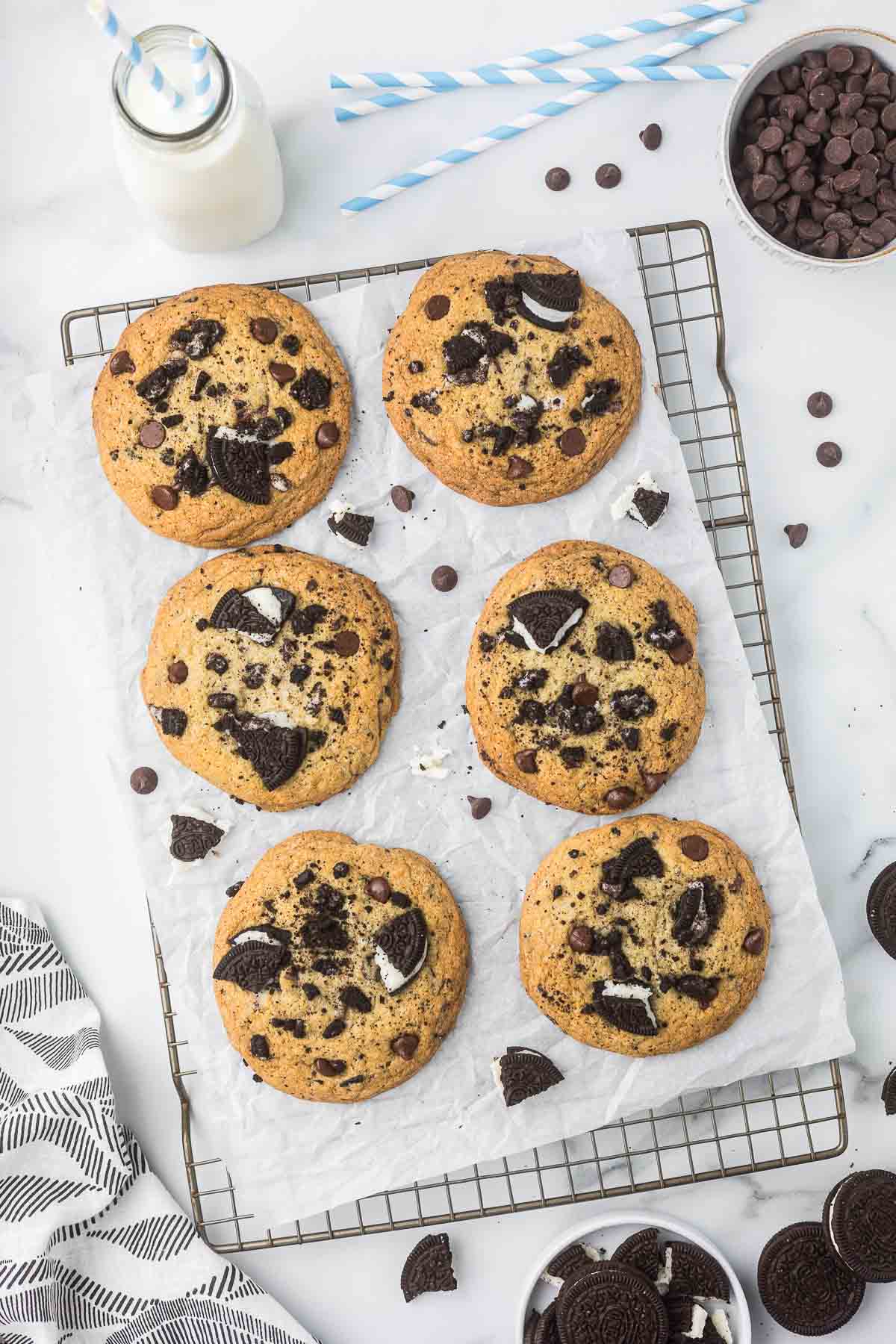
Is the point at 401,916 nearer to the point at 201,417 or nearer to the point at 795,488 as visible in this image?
the point at 201,417

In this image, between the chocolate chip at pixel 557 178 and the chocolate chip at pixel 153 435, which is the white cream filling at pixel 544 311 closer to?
the chocolate chip at pixel 557 178

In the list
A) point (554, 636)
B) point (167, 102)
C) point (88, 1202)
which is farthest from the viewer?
point (88, 1202)

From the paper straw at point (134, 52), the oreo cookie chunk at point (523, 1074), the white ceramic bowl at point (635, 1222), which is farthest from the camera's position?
the white ceramic bowl at point (635, 1222)

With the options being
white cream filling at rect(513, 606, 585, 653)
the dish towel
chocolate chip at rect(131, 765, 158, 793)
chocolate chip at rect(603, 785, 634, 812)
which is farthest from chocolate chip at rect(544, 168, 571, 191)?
the dish towel

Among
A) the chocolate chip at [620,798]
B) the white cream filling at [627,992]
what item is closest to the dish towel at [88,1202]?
the white cream filling at [627,992]

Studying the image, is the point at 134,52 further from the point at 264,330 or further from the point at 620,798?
the point at 620,798

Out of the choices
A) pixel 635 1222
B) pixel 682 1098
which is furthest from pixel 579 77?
pixel 635 1222
